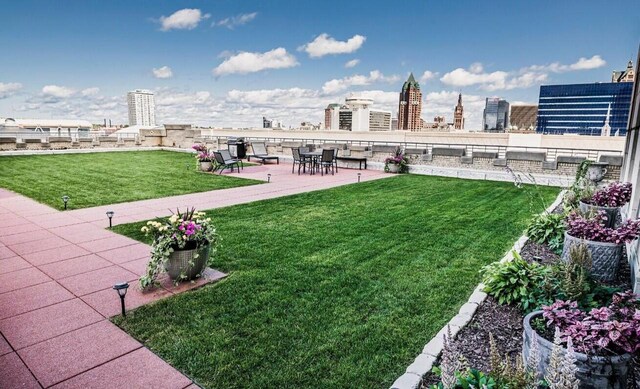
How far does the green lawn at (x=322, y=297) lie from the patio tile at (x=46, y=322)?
37cm

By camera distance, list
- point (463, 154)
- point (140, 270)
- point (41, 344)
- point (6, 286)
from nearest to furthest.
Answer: point (41, 344) → point (6, 286) → point (140, 270) → point (463, 154)

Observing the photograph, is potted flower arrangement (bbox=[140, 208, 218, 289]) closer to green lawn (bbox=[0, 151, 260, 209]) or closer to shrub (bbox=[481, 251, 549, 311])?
shrub (bbox=[481, 251, 549, 311])

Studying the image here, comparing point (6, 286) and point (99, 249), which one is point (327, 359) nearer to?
point (6, 286)

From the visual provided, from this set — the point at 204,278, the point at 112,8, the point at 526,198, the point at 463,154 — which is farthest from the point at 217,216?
the point at 112,8

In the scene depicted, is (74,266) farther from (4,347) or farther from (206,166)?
(206,166)

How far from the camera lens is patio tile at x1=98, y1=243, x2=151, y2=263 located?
4.90 meters

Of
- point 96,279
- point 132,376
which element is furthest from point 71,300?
point 132,376

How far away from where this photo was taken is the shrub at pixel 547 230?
5438 mm

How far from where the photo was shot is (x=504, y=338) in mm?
3029

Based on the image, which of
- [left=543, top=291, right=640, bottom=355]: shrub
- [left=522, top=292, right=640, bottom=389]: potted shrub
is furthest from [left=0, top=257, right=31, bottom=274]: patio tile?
[left=543, top=291, right=640, bottom=355]: shrub

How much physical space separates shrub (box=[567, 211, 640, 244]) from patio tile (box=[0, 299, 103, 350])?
17.6 feet

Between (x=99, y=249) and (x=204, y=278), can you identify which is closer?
(x=204, y=278)

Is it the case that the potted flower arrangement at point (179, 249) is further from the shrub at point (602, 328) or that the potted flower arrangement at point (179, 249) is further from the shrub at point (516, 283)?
the shrub at point (602, 328)

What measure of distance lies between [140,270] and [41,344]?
62.1 inches
